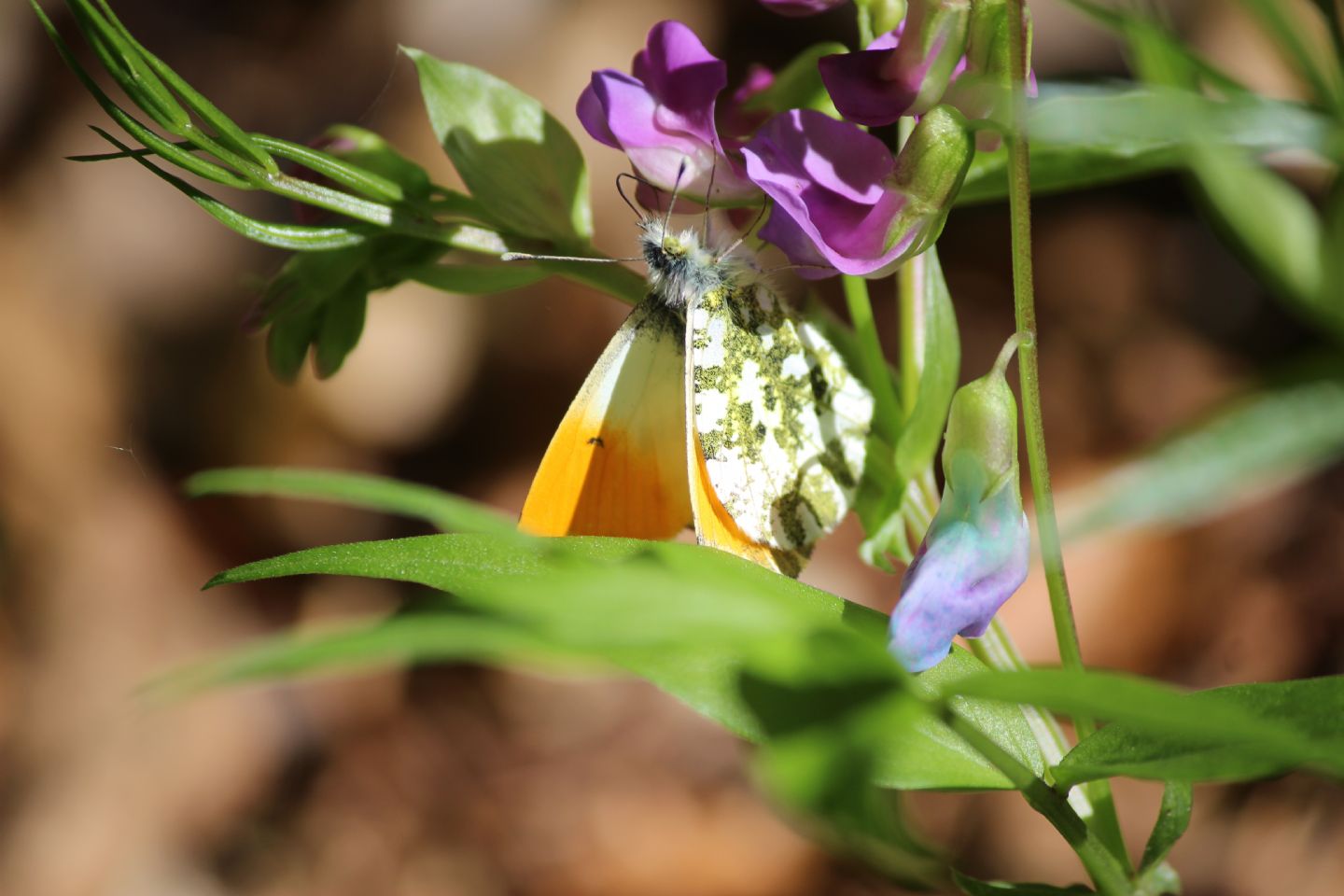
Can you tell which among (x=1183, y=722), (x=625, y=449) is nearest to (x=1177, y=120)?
(x=1183, y=722)

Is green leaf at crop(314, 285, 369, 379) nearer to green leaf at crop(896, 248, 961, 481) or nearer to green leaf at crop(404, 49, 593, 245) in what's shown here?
green leaf at crop(404, 49, 593, 245)

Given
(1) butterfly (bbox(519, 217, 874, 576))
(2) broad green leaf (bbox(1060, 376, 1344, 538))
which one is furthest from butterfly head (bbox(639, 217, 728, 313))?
(2) broad green leaf (bbox(1060, 376, 1344, 538))

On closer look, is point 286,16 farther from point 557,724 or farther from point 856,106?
point 856,106

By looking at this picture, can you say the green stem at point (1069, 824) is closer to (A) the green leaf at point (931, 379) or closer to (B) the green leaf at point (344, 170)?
(A) the green leaf at point (931, 379)

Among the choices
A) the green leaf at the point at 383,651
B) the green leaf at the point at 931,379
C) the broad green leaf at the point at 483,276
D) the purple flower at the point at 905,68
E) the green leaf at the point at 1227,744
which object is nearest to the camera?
the green leaf at the point at 383,651

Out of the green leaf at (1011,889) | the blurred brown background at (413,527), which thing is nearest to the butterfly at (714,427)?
the green leaf at (1011,889)

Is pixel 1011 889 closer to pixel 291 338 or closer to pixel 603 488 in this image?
pixel 603 488
